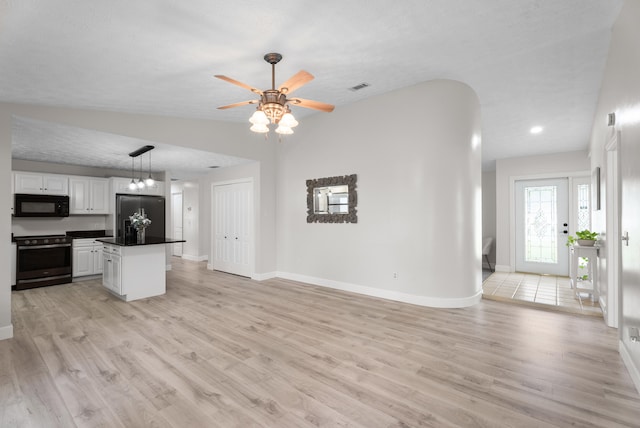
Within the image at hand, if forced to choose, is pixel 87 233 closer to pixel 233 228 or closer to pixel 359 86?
pixel 233 228

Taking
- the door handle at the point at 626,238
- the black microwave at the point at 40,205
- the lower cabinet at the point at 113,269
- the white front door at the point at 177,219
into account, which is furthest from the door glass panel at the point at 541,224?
the black microwave at the point at 40,205

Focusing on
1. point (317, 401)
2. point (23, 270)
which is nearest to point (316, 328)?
point (317, 401)

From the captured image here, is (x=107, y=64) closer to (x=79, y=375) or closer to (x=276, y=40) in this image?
(x=276, y=40)

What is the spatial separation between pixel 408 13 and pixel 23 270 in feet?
23.3

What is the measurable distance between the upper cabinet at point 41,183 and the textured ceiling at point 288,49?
5.53ft

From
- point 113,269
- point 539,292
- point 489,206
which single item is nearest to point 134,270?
point 113,269

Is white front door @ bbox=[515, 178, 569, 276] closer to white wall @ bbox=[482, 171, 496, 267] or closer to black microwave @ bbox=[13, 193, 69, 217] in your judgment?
white wall @ bbox=[482, 171, 496, 267]

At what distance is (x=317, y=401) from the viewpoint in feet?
7.16

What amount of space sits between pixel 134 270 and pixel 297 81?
4.00 metres

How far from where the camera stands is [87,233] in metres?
6.77

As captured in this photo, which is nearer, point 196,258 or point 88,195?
point 88,195

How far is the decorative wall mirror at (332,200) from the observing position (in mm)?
5191

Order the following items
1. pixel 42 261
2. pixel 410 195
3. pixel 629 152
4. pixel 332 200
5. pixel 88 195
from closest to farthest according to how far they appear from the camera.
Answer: pixel 629 152, pixel 410 195, pixel 332 200, pixel 42 261, pixel 88 195

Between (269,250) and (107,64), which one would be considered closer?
(107,64)
